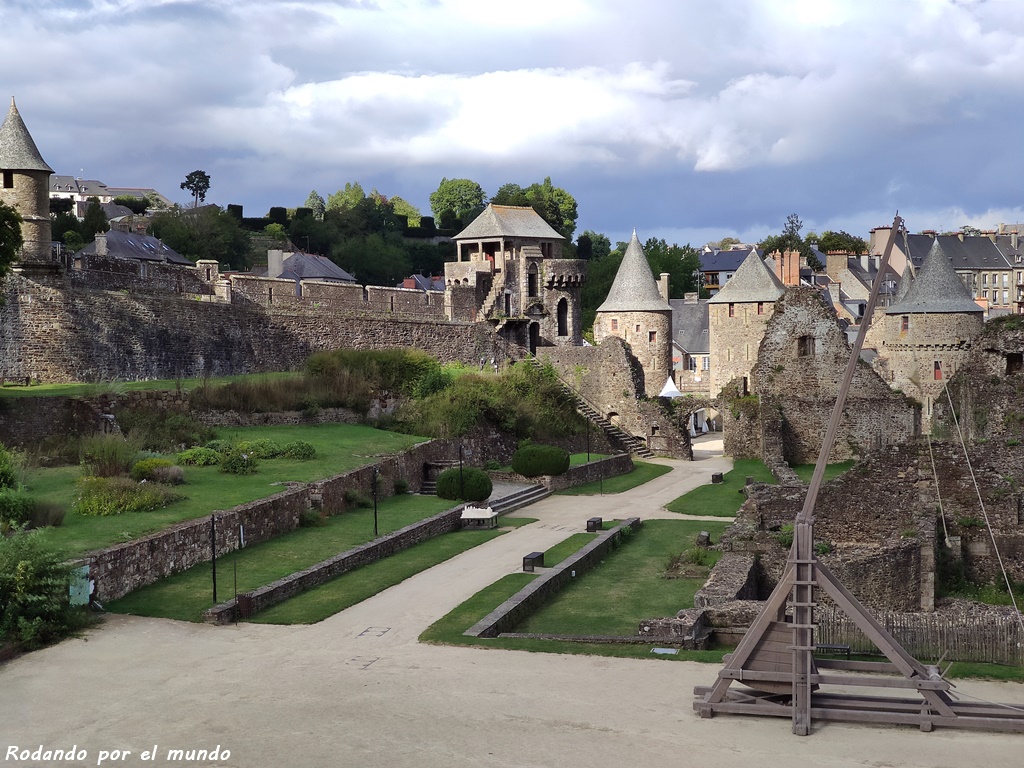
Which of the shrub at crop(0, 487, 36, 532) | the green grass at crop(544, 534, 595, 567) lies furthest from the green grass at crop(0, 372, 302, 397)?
the green grass at crop(544, 534, 595, 567)

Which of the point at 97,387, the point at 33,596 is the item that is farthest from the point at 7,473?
the point at 97,387

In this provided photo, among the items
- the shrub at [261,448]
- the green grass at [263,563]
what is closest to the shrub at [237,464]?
the shrub at [261,448]

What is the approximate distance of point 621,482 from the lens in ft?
121

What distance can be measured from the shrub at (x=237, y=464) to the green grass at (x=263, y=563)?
7.31 feet

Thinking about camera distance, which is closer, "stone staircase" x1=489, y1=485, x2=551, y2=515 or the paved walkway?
the paved walkway

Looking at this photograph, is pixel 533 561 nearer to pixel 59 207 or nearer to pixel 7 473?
pixel 7 473

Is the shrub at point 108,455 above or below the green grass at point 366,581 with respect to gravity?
above

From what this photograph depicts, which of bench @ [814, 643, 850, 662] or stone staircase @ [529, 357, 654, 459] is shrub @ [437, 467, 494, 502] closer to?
bench @ [814, 643, 850, 662]

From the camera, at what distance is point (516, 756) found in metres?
12.0

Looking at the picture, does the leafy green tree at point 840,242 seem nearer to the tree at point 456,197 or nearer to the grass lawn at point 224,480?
the tree at point 456,197

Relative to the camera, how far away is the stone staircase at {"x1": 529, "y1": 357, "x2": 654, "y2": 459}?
4388 cm

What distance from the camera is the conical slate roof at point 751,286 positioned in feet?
163

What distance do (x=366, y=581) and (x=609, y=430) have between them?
80.0ft

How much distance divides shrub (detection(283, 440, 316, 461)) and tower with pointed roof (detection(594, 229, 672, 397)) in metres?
22.5
